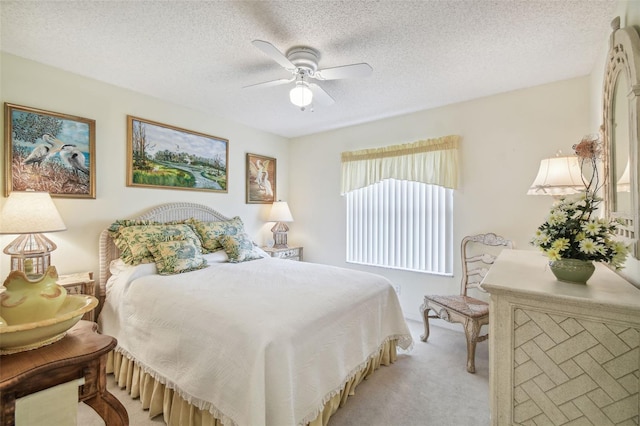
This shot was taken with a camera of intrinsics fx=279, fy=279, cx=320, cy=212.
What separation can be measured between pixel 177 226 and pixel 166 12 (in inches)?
76.4

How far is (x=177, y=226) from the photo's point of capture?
2979 mm

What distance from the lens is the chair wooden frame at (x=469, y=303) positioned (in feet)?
7.88

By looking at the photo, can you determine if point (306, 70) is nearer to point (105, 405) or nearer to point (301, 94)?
point (301, 94)

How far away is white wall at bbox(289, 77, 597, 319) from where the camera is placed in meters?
2.67

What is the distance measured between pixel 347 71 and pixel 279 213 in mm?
2607

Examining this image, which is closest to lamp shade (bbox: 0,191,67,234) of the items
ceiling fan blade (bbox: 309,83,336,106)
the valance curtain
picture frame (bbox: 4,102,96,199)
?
picture frame (bbox: 4,102,96,199)

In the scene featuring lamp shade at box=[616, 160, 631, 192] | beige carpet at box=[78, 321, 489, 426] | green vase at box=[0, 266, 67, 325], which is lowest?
beige carpet at box=[78, 321, 489, 426]

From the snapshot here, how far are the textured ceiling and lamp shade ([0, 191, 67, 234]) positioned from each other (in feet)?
3.87

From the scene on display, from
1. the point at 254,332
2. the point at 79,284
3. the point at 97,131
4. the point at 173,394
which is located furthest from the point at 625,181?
the point at 97,131

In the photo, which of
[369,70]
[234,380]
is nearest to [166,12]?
[369,70]

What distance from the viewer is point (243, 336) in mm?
1470

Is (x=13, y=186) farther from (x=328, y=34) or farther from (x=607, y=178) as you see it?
(x=607, y=178)

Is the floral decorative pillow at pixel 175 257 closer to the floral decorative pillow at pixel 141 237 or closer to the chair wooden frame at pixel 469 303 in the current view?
the floral decorative pillow at pixel 141 237

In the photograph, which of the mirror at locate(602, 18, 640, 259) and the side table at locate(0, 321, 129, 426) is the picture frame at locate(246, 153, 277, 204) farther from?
the mirror at locate(602, 18, 640, 259)
